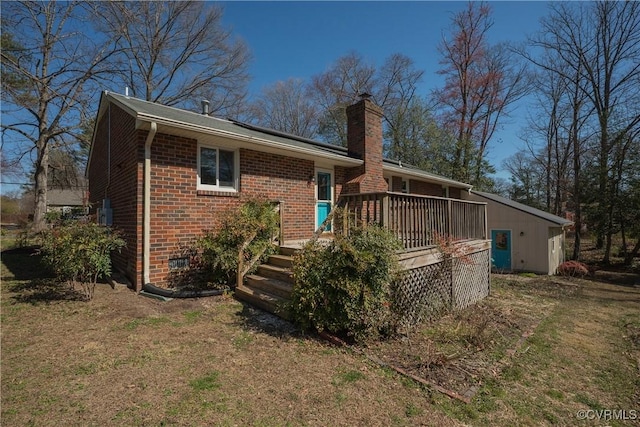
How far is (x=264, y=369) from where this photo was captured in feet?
11.6

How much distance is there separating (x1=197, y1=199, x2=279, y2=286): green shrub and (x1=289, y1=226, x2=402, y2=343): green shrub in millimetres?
2023

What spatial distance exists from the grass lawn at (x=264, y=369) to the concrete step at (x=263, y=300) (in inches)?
6.2

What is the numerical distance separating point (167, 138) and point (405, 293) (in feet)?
18.4

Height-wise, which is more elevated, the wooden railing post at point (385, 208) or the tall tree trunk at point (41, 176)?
the tall tree trunk at point (41, 176)

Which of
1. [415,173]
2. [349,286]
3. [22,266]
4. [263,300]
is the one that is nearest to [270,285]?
[263,300]

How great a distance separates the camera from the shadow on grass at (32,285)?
557 centimetres

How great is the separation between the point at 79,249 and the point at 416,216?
6.15 meters

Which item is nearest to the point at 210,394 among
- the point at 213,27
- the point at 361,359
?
the point at 361,359

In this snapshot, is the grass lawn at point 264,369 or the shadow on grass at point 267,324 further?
the shadow on grass at point 267,324

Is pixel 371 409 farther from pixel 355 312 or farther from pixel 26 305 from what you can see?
pixel 26 305

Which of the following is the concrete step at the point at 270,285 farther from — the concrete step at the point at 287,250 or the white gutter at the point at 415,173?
the white gutter at the point at 415,173

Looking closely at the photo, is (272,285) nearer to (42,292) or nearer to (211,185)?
(211,185)

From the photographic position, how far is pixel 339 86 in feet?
84.9

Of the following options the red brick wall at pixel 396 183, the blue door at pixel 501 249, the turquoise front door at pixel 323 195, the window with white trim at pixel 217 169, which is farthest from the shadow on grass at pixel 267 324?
the blue door at pixel 501 249
